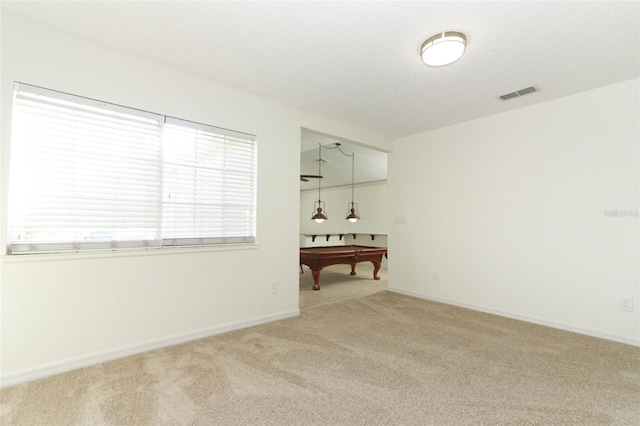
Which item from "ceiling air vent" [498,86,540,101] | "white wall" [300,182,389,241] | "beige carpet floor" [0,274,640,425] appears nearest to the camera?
"beige carpet floor" [0,274,640,425]

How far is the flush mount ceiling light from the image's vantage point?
2.19m

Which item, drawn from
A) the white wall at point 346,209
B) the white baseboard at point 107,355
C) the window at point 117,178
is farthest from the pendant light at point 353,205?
the white baseboard at point 107,355

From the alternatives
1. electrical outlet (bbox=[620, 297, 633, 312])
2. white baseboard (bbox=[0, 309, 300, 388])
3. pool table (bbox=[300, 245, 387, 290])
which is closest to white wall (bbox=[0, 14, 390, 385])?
white baseboard (bbox=[0, 309, 300, 388])

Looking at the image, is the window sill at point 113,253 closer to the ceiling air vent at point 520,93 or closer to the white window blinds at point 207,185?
the white window blinds at point 207,185

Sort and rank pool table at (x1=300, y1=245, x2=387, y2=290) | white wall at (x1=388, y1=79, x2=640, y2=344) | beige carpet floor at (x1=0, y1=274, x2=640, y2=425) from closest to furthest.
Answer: beige carpet floor at (x1=0, y1=274, x2=640, y2=425), white wall at (x1=388, y1=79, x2=640, y2=344), pool table at (x1=300, y1=245, x2=387, y2=290)

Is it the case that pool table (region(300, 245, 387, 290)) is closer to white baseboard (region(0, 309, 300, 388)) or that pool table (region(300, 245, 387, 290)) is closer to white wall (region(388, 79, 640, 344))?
white wall (region(388, 79, 640, 344))

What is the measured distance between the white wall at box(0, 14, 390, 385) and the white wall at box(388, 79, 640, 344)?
215 centimetres

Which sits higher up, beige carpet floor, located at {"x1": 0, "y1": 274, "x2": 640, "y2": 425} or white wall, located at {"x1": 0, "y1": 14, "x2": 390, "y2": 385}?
white wall, located at {"x1": 0, "y1": 14, "x2": 390, "y2": 385}

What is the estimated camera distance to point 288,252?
362 centimetres

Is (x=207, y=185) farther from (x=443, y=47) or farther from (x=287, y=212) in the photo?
(x=443, y=47)

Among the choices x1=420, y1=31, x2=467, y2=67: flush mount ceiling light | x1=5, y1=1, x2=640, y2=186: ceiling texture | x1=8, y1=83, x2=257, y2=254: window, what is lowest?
x1=8, y1=83, x2=257, y2=254: window

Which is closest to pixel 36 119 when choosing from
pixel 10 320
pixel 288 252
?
pixel 10 320

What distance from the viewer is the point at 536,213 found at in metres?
3.47

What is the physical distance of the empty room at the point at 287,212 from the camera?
1.97m
